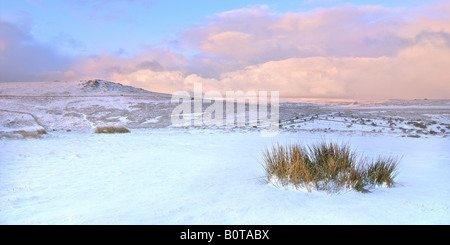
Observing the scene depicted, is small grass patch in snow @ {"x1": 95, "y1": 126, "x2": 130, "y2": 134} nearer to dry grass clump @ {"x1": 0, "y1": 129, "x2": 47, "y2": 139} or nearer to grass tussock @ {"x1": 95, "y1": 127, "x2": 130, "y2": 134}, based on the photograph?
grass tussock @ {"x1": 95, "y1": 127, "x2": 130, "y2": 134}

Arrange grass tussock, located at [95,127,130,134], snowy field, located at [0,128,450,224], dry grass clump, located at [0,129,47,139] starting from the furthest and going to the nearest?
grass tussock, located at [95,127,130,134] < dry grass clump, located at [0,129,47,139] < snowy field, located at [0,128,450,224]

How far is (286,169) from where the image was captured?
4.61m

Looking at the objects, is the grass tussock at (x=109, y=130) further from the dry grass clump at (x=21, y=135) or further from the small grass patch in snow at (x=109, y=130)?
the dry grass clump at (x=21, y=135)

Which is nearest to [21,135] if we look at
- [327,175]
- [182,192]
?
[182,192]

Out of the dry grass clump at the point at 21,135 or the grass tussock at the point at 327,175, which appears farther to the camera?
the dry grass clump at the point at 21,135

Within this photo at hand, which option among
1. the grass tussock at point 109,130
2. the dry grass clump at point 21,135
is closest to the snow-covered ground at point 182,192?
the dry grass clump at point 21,135

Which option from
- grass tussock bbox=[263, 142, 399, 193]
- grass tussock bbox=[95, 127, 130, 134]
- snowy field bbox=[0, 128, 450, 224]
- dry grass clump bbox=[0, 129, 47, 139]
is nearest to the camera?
snowy field bbox=[0, 128, 450, 224]

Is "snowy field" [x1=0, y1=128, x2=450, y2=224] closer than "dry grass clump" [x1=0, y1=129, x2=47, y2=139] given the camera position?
Yes

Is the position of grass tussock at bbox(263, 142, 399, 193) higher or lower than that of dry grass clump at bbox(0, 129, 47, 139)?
higher

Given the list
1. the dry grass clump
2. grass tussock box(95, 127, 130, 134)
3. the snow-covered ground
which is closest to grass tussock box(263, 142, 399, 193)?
the snow-covered ground

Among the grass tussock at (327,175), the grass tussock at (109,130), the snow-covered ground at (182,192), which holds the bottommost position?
the grass tussock at (109,130)

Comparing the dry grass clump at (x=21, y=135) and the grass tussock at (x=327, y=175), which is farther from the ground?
the grass tussock at (x=327, y=175)

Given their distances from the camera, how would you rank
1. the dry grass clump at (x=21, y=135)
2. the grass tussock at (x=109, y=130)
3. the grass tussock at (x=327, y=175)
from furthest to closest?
1. the grass tussock at (x=109, y=130)
2. the dry grass clump at (x=21, y=135)
3. the grass tussock at (x=327, y=175)
